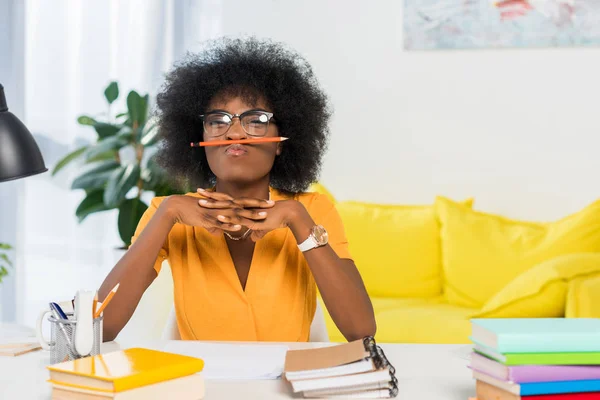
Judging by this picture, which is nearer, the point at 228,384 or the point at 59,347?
the point at 228,384

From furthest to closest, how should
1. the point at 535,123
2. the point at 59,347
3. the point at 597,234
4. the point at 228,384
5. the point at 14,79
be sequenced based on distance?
the point at 14,79 < the point at 535,123 < the point at 597,234 < the point at 59,347 < the point at 228,384

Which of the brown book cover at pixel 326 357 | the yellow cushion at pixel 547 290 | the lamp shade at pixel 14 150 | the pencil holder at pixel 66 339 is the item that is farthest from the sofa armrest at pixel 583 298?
the lamp shade at pixel 14 150

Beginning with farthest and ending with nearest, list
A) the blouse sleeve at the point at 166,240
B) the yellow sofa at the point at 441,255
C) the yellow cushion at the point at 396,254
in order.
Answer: the yellow cushion at the point at 396,254, the yellow sofa at the point at 441,255, the blouse sleeve at the point at 166,240

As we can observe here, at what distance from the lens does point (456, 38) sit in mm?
3549

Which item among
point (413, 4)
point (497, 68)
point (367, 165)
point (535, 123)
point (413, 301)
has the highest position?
point (413, 4)

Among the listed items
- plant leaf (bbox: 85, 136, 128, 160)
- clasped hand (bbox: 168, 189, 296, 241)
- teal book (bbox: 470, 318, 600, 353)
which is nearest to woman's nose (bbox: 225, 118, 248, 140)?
clasped hand (bbox: 168, 189, 296, 241)

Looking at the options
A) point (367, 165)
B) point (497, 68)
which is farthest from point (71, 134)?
point (497, 68)

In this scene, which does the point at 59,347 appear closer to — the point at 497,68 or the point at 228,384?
the point at 228,384

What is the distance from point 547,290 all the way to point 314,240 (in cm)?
124

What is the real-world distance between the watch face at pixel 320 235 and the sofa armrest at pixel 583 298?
118 centimetres

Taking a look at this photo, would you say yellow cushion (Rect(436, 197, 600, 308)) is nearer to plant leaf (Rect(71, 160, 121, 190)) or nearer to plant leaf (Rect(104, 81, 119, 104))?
plant leaf (Rect(71, 160, 121, 190))

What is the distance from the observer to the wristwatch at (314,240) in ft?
5.08

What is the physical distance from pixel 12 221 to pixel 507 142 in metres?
2.80

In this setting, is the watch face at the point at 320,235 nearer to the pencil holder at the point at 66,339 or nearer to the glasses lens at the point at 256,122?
the glasses lens at the point at 256,122
